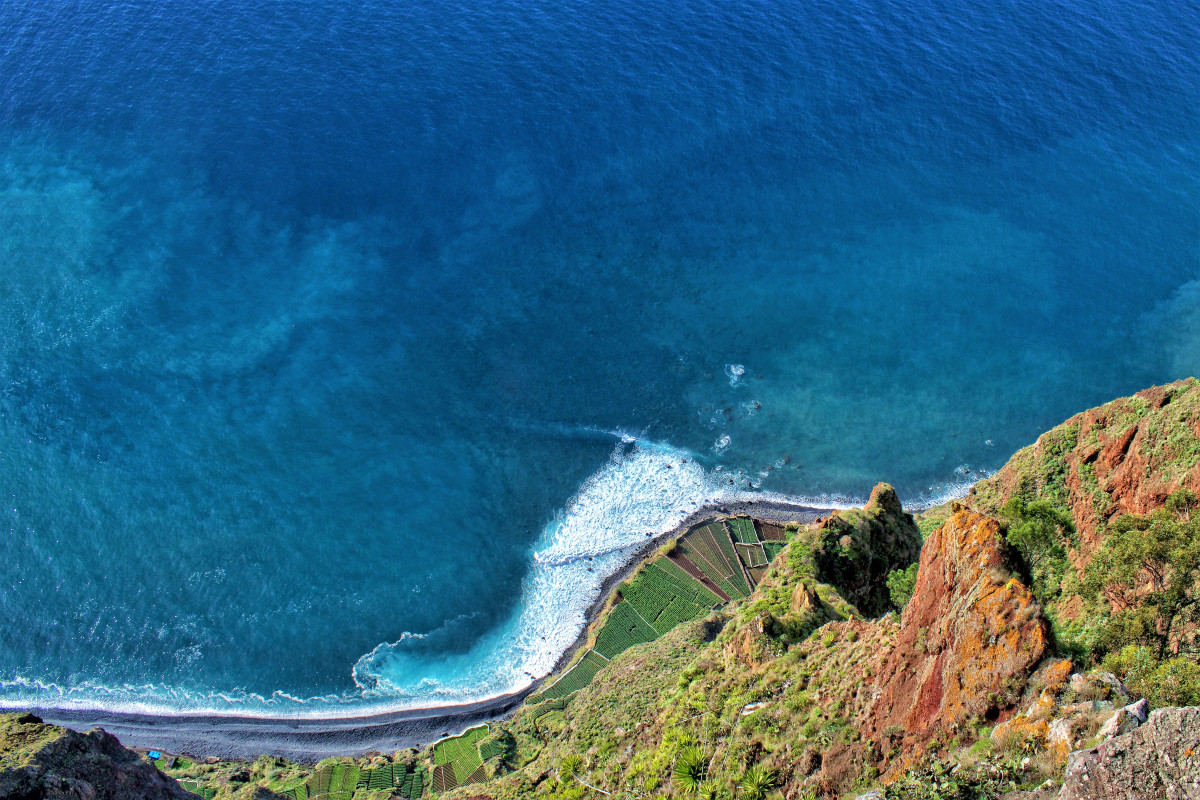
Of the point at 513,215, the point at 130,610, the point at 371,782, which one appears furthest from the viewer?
the point at 513,215

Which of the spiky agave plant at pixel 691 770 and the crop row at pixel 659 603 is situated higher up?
the spiky agave plant at pixel 691 770

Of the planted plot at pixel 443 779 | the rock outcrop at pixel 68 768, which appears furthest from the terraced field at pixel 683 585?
the rock outcrop at pixel 68 768

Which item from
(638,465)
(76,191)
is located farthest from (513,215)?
(76,191)

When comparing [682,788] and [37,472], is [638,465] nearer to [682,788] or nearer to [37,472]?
[682,788]

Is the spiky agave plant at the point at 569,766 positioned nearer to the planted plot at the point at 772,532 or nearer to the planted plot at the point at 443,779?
the planted plot at the point at 443,779

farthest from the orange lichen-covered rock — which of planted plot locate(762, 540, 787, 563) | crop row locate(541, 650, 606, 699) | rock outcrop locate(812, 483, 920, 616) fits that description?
planted plot locate(762, 540, 787, 563)

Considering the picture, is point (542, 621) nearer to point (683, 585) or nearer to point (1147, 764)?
point (683, 585)

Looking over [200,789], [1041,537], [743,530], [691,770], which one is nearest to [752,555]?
[743,530]

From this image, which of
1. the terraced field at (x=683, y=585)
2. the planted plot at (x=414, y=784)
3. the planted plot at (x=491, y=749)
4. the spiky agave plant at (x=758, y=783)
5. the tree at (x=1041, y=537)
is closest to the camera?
the spiky agave plant at (x=758, y=783)
